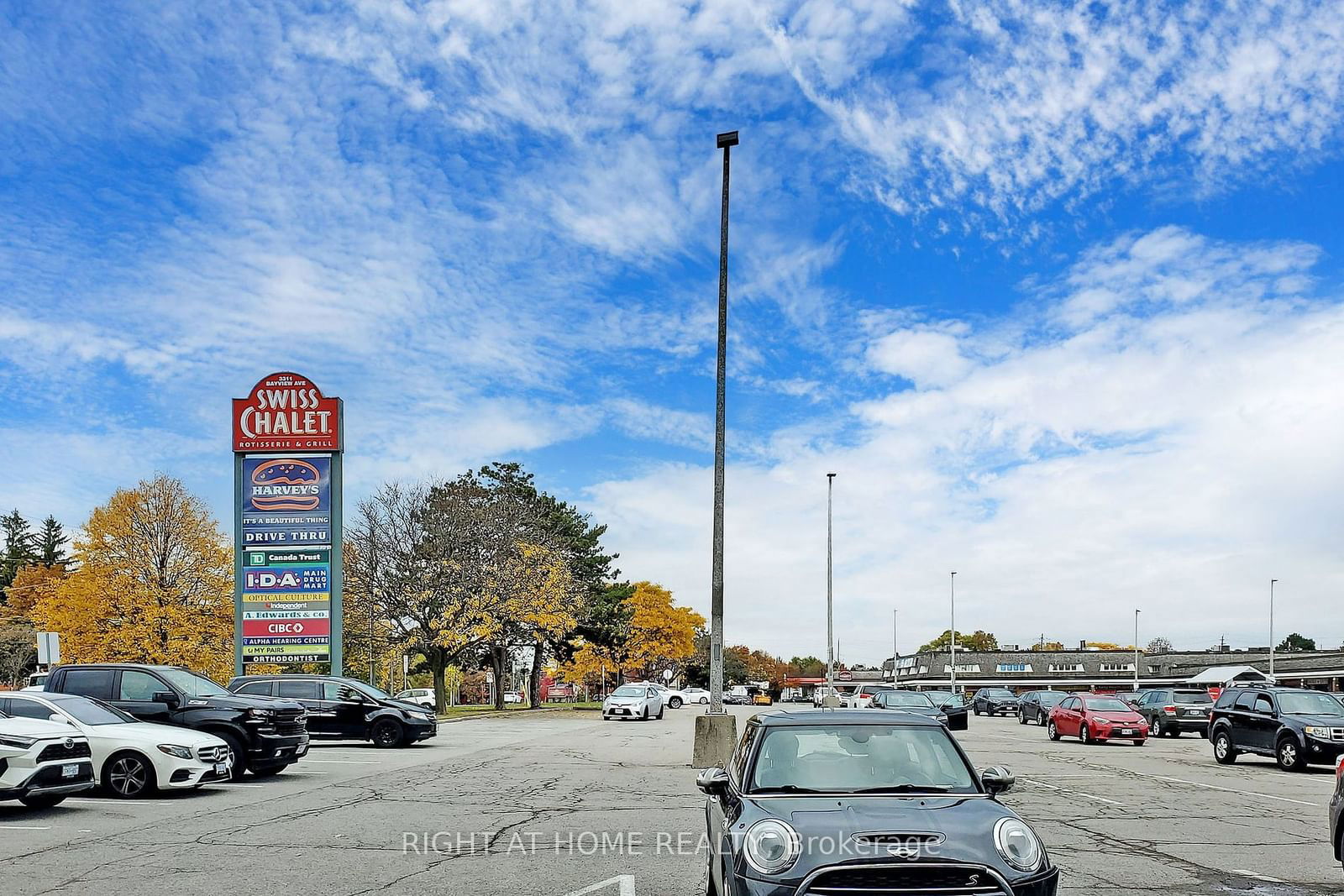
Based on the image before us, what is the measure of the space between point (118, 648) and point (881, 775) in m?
48.2

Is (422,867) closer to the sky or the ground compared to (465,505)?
closer to the ground

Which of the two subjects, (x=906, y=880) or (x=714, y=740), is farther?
(x=714, y=740)

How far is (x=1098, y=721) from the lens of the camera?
109 feet

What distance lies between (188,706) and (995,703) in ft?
167

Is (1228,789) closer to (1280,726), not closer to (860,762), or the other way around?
(1280,726)

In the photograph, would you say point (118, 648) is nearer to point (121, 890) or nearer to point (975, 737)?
point (975, 737)

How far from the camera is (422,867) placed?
995 centimetres

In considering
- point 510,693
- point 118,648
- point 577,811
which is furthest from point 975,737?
point 510,693

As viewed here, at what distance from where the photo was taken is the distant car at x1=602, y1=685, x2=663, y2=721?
150 feet

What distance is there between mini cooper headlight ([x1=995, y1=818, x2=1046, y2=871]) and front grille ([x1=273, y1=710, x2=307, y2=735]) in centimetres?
1472

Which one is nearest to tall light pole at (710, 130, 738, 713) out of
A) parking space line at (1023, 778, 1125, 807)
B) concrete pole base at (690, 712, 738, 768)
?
concrete pole base at (690, 712, 738, 768)

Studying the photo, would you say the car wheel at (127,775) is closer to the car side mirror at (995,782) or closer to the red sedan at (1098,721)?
the car side mirror at (995,782)

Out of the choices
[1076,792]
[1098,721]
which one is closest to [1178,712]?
[1098,721]

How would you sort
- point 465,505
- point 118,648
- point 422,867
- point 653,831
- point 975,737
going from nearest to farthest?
point 422,867 < point 653,831 < point 975,737 < point 118,648 < point 465,505
